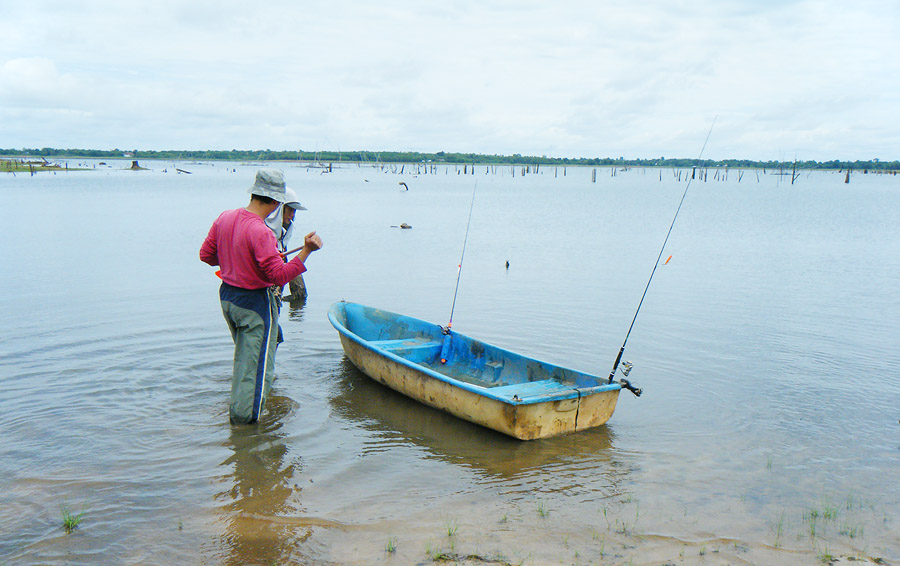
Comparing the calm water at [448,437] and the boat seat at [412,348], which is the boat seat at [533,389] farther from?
the boat seat at [412,348]

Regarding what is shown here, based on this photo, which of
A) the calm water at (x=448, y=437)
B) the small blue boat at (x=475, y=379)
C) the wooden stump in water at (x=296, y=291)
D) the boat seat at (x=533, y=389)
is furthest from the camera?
the wooden stump in water at (x=296, y=291)

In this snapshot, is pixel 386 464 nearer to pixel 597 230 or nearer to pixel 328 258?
pixel 328 258

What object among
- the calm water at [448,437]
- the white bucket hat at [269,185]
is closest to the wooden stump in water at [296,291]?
the calm water at [448,437]

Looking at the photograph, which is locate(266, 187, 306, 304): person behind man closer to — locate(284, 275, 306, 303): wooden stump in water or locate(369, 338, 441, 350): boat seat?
locate(369, 338, 441, 350): boat seat

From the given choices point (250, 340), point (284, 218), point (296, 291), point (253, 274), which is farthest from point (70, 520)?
point (296, 291)

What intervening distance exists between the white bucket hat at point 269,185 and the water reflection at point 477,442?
98.4 inches

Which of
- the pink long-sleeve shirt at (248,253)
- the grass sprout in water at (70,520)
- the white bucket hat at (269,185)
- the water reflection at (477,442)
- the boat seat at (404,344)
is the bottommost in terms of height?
the grass sprout in water at (70,520)

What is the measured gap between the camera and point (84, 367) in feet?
25.7

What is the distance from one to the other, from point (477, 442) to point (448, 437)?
0.31m

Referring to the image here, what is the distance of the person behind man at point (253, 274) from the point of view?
520cm

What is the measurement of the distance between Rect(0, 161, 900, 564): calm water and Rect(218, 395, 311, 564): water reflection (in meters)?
0.02

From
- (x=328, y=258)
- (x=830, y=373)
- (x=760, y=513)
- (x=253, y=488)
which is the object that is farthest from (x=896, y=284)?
(x=253, y=488)

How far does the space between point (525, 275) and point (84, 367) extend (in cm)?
1014

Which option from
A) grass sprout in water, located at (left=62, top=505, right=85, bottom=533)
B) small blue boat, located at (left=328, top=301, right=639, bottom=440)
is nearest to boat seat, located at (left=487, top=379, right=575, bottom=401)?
small blue boat, located at (left=328, top=301, right=639, bottom=440)
